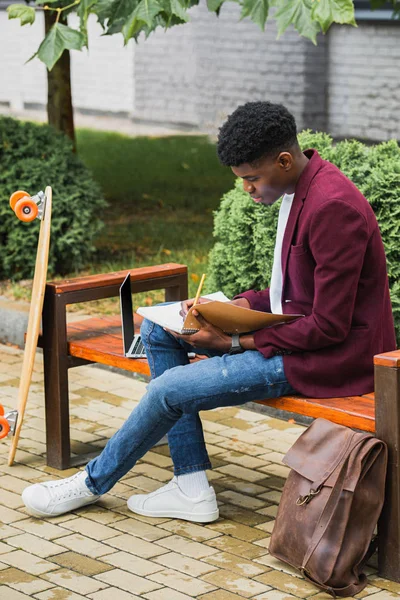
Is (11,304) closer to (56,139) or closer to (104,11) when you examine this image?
(56,139)

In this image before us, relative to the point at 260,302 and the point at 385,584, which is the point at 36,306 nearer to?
the point at 260,302

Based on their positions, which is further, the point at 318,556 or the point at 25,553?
the point at 25,553

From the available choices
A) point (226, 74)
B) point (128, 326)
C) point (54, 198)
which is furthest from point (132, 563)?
point (226, 74)

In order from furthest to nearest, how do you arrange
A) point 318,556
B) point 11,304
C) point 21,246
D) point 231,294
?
point 21,246
point 11,304
point 231,294
point 318,556

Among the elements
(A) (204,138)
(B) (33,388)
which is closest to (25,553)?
(B) (33,388)

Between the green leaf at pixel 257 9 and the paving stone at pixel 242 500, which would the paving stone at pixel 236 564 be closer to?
the paving stone at pixel 242 500

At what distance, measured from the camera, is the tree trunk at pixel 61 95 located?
909cm

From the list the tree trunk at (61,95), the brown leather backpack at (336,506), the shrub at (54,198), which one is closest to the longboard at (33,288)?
the brown leather backpack at (336,506)

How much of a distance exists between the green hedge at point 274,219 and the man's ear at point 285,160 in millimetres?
1441

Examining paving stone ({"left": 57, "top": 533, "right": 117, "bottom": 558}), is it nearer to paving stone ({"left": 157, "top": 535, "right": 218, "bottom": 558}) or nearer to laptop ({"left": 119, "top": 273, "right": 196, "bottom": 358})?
paving stone ({"left": 157, "top": 535, "right": 218, "bottom": 558})

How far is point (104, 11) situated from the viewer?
16.6 ft

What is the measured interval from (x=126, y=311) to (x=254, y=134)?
3.51ft

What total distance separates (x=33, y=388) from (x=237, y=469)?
→ 1.62m

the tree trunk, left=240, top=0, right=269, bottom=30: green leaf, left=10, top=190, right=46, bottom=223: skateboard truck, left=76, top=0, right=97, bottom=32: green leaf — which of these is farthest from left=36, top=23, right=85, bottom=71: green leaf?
the tree trunk
